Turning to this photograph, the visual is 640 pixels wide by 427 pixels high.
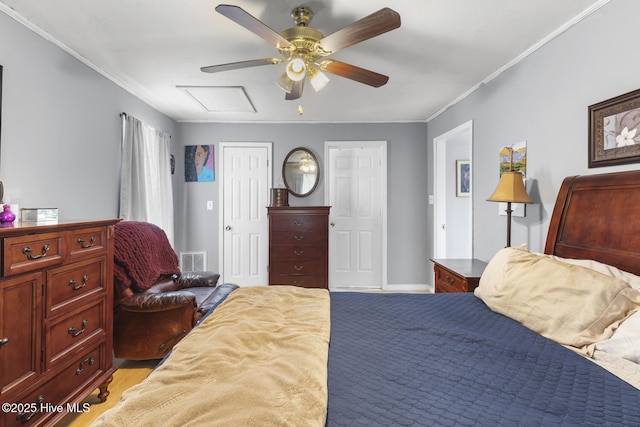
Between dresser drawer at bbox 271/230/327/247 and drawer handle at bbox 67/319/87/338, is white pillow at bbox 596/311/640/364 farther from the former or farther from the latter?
dresser drawer at bbox 271/230/327/247

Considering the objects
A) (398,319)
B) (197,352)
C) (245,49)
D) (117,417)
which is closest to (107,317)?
(197,352)

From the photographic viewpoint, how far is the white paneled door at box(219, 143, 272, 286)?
457 centimetres

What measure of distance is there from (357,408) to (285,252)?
10.3 ft

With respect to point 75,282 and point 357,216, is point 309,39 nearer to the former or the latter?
point 75,282

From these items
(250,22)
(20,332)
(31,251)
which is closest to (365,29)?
(250,22)

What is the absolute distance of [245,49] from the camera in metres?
2.44

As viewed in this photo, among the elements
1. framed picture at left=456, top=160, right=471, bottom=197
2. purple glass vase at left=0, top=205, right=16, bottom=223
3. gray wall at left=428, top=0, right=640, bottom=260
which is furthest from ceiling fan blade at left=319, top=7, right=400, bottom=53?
framed picture at left=456, top=160, right=471, bottom=197

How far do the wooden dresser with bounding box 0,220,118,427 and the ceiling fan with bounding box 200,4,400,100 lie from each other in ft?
4.39

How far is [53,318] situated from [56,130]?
1.44 m

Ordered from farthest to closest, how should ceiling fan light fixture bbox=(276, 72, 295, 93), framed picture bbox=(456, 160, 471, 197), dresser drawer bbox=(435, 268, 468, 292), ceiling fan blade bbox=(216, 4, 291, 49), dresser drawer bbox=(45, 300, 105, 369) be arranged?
1. framed picture bbox=(456, 160, 471, 197)
2. dresser drawer bbox=(435, 268, 468, 292)
3. ceiling fan light fixture bbox=(276, 72, 295, 93)
4. dresser drawer bbox=(45, 300, 105, 369)
5. ceiling fan blade bbox=(216, 4, 291, 49)

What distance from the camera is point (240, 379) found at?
90 centimetres

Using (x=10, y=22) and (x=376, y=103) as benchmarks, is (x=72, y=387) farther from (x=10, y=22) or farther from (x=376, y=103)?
(x=376, y=103)

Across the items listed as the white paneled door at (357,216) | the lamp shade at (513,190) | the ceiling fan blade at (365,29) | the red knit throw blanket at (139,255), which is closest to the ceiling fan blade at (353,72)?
the ceiling fan blade at (365,29)

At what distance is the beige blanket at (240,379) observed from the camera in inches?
29.5
